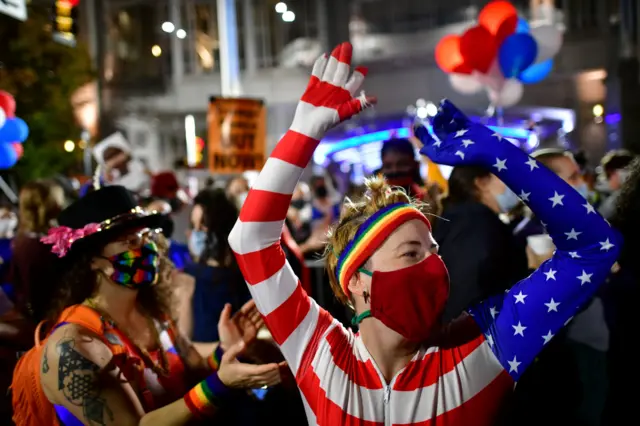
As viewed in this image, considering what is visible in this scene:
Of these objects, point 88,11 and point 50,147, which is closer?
point 50,147

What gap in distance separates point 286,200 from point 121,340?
126cm

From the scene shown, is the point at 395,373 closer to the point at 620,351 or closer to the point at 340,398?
the point at 340,398

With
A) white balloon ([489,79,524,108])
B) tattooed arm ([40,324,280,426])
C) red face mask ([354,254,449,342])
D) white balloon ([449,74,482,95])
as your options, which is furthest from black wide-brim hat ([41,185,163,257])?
white balloon ([449,74,482,95])

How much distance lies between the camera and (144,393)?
295 cm

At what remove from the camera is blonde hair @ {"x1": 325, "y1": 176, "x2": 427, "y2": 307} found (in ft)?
7.58

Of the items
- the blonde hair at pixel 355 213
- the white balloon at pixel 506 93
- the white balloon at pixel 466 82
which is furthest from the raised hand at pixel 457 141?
the white balloon at pixel 466 82

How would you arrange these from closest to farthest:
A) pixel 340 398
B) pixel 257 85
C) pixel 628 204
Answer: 1. pixel 340 398
2. pixel 628 204
3. pixel 257 85

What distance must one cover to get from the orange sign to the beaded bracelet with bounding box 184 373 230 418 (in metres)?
7.23

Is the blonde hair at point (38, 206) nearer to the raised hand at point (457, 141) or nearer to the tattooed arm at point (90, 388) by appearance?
the tattooed arm at point (90, 388)

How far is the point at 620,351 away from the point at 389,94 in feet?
77.5

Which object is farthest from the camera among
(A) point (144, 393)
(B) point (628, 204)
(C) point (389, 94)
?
(C) point (389, 94)

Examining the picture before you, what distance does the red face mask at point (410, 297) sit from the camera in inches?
85.6

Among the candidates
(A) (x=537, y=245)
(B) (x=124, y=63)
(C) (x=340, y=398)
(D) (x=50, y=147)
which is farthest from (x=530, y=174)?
(B) (x=124, y=63)

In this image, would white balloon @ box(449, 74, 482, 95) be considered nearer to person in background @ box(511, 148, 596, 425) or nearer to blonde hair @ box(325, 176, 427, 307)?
person in background @ box(511, 148, 596, 425)
